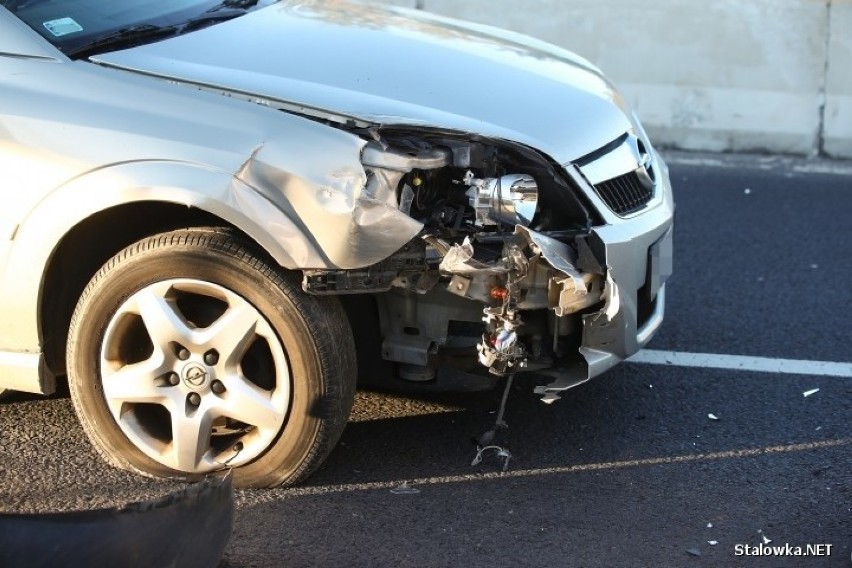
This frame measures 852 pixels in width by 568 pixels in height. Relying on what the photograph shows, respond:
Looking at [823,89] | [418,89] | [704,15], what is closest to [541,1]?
[704,15]

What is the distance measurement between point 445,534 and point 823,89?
5320mm

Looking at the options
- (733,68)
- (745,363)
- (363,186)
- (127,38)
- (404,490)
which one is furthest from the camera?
(733,68)

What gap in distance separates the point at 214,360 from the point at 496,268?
2.95 feet

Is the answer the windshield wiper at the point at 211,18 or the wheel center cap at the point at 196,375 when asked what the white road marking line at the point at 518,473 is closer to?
the wheel center cap at the point at 196,375

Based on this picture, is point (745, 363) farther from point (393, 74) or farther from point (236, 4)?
point (236, 4)

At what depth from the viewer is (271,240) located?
3.52 m

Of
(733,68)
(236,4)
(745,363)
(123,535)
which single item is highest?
(236,4)

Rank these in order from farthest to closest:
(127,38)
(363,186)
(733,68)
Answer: (733,68)
(127,38)
(363,186)

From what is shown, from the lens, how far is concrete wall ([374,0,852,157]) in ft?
25.7

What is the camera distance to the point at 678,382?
473cm

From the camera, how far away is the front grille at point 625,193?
3998 millimetres

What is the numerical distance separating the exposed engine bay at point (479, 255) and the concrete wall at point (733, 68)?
14.2 ft

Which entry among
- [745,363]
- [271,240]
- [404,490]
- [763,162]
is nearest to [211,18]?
[271,240]

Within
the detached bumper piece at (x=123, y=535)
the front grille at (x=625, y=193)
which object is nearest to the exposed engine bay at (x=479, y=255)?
the front grille at (x=625, y=193)
